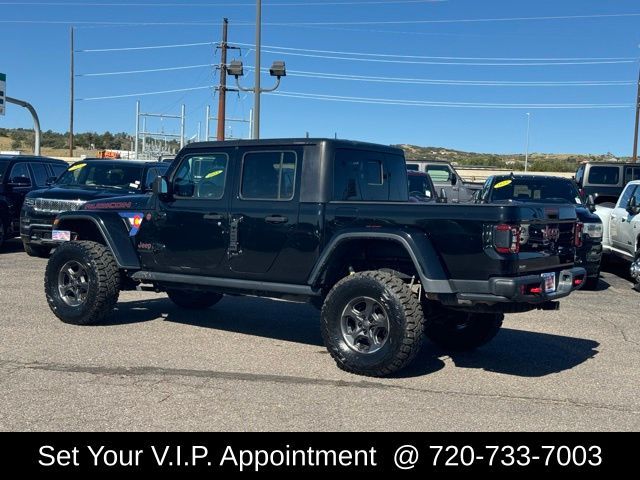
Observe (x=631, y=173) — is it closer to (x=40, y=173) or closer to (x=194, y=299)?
(x=40, y=173)

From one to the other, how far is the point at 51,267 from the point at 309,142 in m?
3.41

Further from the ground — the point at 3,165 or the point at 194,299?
the point at 3,165

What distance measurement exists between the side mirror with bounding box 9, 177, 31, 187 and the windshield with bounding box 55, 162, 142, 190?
0.96 meters

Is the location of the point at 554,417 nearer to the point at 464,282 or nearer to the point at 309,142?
the point at 464,282

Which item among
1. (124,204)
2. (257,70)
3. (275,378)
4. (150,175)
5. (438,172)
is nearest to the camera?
(275,378)

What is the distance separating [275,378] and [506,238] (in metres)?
2.18

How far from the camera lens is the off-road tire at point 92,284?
8.01 meters

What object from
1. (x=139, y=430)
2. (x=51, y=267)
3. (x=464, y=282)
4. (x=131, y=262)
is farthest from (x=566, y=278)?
(x=51, y=267)

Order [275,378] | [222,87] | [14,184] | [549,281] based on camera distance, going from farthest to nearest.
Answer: [222,87], [14,184], [275,378], [549,281]

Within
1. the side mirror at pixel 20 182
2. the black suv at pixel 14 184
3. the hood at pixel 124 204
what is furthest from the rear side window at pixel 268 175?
the side mirror at pixel 20 182

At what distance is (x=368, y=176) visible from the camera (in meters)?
7.41

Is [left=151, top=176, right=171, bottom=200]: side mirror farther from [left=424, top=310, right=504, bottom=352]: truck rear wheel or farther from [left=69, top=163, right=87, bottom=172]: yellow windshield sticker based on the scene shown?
[left=69, top=163, right=87, bottom=172]: yellow windshield sticker

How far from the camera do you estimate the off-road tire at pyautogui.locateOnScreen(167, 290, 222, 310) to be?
30.8ft

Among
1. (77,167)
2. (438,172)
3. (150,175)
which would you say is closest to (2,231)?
(77,167)
